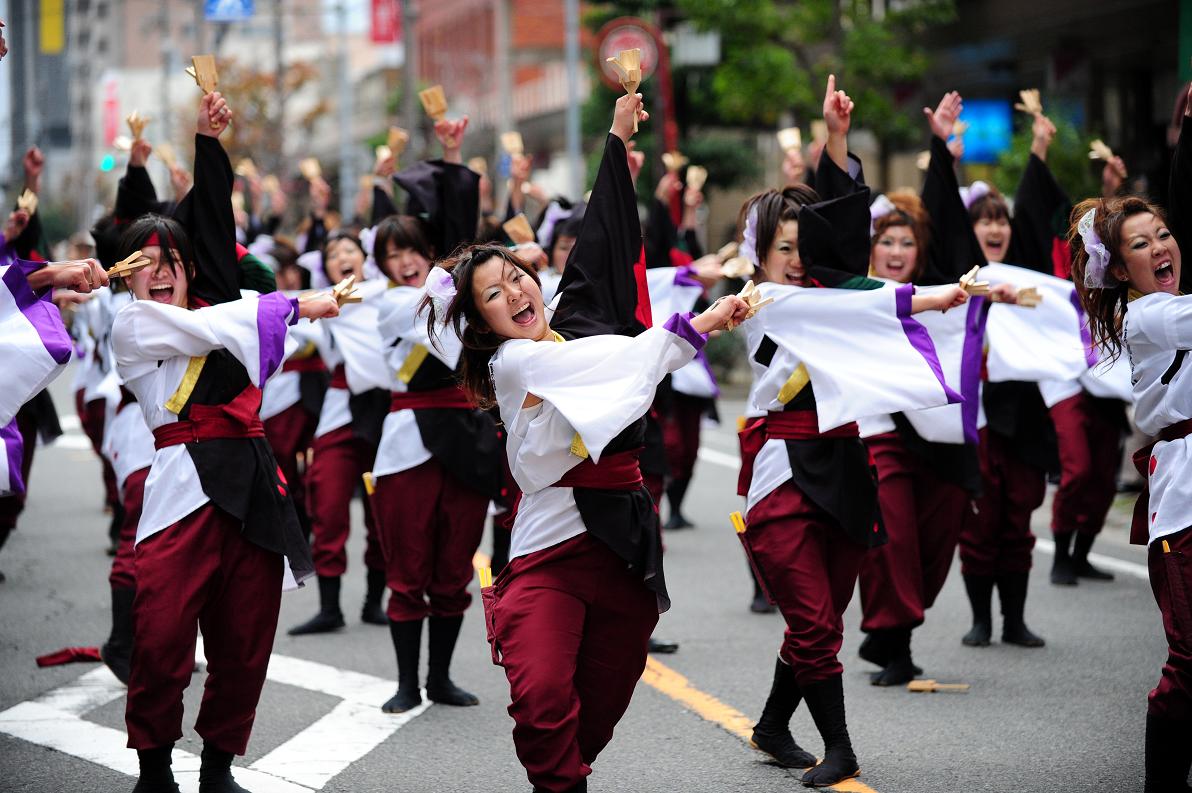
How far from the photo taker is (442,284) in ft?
15.7

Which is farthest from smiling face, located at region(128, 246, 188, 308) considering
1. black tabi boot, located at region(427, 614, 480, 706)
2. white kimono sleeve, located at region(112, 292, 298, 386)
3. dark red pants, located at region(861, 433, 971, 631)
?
dark red pants, located at region(861, 433, 971, 631)

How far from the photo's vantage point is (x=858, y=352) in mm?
5570

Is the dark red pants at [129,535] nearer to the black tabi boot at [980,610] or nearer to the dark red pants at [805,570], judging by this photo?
the dark red pants at [805,570]

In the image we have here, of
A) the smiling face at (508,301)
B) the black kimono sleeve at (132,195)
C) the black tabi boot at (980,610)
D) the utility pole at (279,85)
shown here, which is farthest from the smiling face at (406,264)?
the utility pole at (279,85)

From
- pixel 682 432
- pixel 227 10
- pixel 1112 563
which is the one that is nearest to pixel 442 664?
pixel 682 432

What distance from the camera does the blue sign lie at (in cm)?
2288

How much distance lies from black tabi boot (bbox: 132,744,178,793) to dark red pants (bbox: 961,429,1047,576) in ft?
13.2

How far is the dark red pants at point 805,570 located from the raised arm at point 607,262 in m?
1.15

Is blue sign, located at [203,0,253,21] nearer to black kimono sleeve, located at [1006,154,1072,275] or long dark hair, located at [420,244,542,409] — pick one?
black kimono sleeve, located at [1006,154,1072,275]

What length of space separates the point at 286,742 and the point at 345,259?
9.91 feet

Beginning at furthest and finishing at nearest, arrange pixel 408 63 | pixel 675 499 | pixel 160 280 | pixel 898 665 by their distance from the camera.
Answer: pixel 408 63 → pixel 675 499 → pixel 898 665 → pixel 160 280

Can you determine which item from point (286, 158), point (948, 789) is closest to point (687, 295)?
point (948, 789)

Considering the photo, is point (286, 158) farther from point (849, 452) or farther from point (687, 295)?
point (849, 452)

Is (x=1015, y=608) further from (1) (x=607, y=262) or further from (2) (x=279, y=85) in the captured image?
(2) (x=279, y=85)
